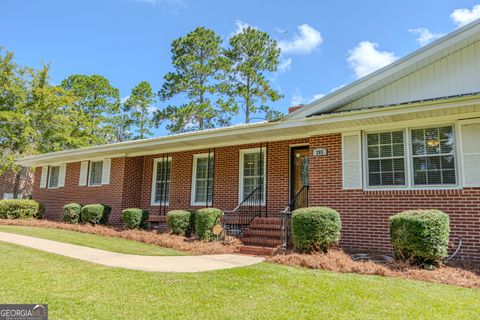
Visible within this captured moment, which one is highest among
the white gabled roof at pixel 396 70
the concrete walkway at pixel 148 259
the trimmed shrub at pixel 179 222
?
the white gabled roof at pixel 396 70

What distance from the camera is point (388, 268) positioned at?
6258mm

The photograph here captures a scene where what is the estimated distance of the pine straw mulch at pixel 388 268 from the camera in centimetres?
575

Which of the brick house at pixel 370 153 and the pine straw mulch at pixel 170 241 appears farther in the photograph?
the pine straw mulch at pixel 170 241

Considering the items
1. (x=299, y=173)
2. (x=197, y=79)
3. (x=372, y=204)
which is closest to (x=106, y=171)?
(x=299, y=173)

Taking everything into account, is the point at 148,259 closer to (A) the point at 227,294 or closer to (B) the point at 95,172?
(A) the point at 227,294

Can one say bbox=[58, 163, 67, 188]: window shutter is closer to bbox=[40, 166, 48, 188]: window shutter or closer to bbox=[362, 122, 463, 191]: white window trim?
bbox=[40, 166, 48, 188]: window shutter

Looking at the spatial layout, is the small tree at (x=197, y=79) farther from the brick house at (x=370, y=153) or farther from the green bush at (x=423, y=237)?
the green bush at (x=423, y=237)

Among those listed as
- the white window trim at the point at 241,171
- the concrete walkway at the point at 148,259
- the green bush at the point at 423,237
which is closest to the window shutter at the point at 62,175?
the concrete walkway at the point at 148,259

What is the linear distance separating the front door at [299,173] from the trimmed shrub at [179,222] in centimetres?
319

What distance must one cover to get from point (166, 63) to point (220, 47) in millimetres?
4482

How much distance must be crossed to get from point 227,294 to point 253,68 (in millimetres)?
24249

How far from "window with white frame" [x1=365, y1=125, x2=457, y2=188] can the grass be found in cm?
312

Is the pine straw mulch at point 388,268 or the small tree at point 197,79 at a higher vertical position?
the small tree at point 197,79

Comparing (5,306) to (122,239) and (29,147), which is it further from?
(29,147)
